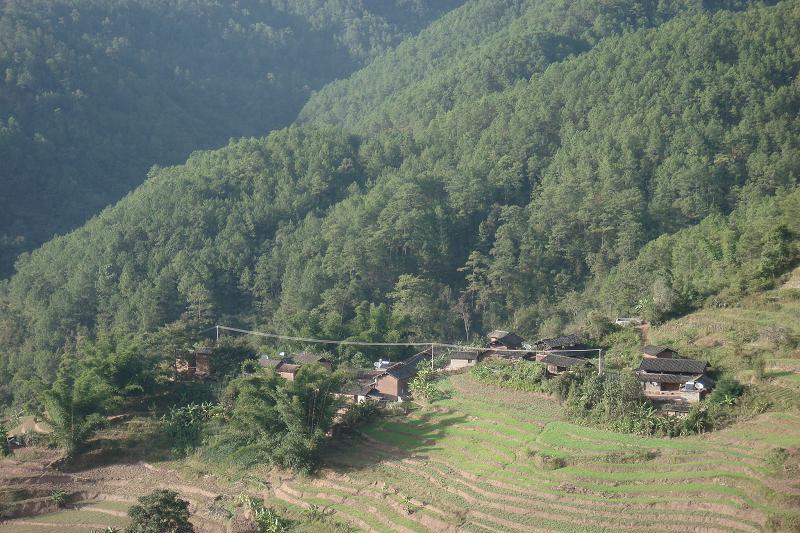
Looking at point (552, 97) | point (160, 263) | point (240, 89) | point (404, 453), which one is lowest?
point (404, 453)

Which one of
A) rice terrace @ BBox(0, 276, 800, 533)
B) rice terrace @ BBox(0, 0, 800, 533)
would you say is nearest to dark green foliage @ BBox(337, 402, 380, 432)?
rice terrace @ BBox(0, 0, 800, 533)

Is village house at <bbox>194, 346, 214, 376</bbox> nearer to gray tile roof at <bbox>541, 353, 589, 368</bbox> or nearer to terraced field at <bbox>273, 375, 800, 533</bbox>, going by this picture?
terraced field at <bbox>273, 375, 800, 533</bbox>

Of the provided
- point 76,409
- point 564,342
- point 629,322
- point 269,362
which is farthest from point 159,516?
point 629,322

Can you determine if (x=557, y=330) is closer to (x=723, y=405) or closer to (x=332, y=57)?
(x=723, y=405)

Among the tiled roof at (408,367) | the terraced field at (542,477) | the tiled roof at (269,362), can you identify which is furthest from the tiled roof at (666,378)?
the tiled roof at (269,362)

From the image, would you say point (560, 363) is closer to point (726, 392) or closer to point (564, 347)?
point (564, 347)

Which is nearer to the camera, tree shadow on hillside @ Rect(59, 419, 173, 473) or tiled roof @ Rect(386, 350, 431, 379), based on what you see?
tree shadow on hillside @ Rect(59, 419, 173, 473)

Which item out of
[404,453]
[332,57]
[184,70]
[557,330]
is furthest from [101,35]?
[404,453]
